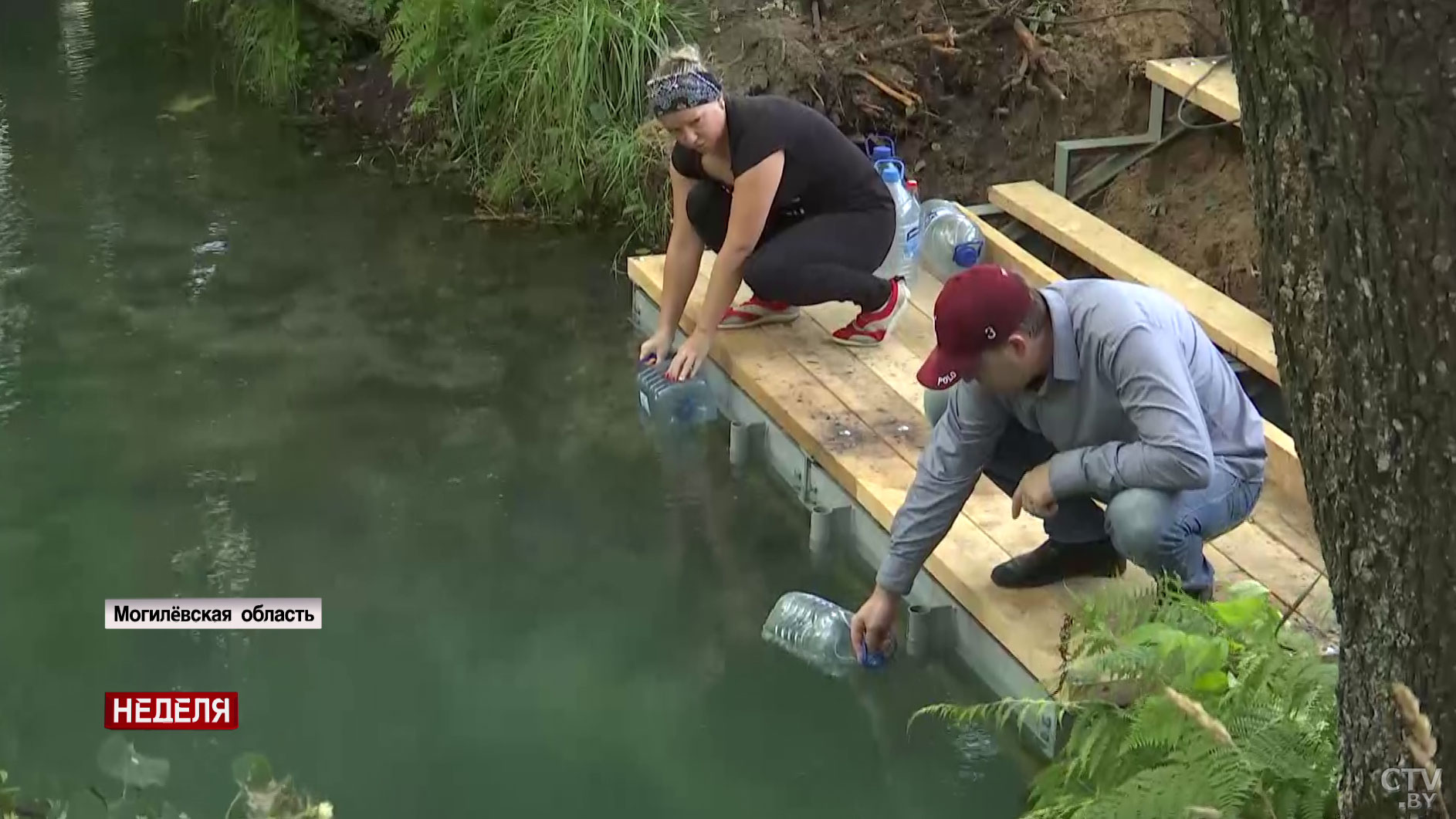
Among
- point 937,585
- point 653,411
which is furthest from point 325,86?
point 937,585

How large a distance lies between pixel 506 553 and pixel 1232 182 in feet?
8.73

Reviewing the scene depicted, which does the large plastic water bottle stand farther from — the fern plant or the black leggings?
the fern plant

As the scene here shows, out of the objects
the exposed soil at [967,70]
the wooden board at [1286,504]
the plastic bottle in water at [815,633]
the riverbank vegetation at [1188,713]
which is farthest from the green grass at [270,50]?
the riverbank vegetation at [1188,713]

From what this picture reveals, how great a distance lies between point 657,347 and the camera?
173 inches

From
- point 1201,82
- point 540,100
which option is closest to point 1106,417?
point 1201,82

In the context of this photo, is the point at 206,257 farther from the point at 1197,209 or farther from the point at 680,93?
the point at 1197,209

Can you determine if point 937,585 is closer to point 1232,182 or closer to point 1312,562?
point 1312,562

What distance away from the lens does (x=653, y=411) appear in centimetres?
465

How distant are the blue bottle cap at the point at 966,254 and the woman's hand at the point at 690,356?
3.36 ft

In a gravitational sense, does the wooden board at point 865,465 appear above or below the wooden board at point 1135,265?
below

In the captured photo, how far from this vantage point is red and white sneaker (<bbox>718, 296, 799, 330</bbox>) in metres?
4.68

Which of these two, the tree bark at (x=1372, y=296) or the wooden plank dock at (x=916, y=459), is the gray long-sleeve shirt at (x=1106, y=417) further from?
the tree bark at (x=1372, y=296)

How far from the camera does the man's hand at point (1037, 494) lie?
119 inches

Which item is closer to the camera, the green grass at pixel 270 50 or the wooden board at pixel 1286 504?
the wooden board at pixel 1286 504
